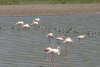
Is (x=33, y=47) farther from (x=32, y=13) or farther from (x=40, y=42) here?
(x=32, y=13)

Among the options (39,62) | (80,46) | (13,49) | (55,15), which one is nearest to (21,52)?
(13,49)

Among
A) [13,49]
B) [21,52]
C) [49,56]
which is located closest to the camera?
[49,56]

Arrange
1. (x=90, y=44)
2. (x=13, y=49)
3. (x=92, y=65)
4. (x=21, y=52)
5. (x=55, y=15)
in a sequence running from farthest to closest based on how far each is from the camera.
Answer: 1. (x=55, y=15)
2. (x=90, y=44)
3. (x=13, y=49)
4. (x=21, y=52)
5. (x=92, y=65)

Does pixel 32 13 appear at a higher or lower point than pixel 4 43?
higher

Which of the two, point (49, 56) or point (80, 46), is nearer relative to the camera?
point (49, 56)

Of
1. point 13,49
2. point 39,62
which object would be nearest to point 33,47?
point 13,49

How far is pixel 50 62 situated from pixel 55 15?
26.4 meters

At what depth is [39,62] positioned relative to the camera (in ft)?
35.3

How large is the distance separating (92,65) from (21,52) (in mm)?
4220

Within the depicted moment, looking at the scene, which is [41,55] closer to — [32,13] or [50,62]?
[50,62]

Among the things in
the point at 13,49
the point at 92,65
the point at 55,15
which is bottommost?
the point at 92,65

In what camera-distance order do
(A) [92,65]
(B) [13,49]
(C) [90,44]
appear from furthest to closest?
(C) [90,44] → (B) [13,49] → (A) [92,65]

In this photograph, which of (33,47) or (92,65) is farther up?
(33,47)

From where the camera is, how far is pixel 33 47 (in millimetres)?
14172
